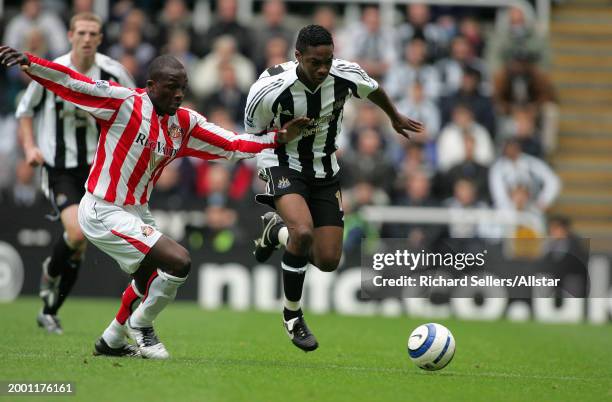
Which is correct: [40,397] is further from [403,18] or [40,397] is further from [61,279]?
[403,18]

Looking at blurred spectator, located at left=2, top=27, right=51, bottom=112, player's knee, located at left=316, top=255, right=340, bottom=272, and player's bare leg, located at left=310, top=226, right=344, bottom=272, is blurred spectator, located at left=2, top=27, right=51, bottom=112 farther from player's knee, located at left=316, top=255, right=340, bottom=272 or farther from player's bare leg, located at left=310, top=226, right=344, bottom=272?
player's knee, located at left=316, top=255, right=340, bottom=272

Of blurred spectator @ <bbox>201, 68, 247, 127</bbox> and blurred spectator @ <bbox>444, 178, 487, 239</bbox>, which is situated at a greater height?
blurred spectator @ <bbox>201, 68, 247, 127</bbox>

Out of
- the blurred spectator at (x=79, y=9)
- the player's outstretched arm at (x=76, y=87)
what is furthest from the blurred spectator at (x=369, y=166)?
the player's outstretched arm at (x=76, y=87)

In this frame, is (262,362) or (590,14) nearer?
(262,362)

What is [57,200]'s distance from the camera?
35.2ft

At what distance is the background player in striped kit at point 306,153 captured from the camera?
9047 mm

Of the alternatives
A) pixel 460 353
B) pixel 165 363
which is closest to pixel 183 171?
pixel 460 353

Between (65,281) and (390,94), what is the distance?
875cm

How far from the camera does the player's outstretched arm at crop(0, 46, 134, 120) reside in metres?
8.02

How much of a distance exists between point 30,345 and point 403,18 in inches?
512

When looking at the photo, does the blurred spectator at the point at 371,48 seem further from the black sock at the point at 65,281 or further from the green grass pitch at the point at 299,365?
the black sock at the point at 65,281

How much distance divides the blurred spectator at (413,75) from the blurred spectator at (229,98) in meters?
2.43

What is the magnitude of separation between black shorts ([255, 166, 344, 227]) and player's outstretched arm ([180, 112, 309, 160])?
483mm

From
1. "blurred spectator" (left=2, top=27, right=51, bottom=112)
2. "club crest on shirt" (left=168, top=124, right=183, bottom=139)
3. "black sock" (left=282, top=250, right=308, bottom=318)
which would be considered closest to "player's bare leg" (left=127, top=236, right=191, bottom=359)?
"club crest on shirt" (left=168, top=124, right=183, bottom=139)
